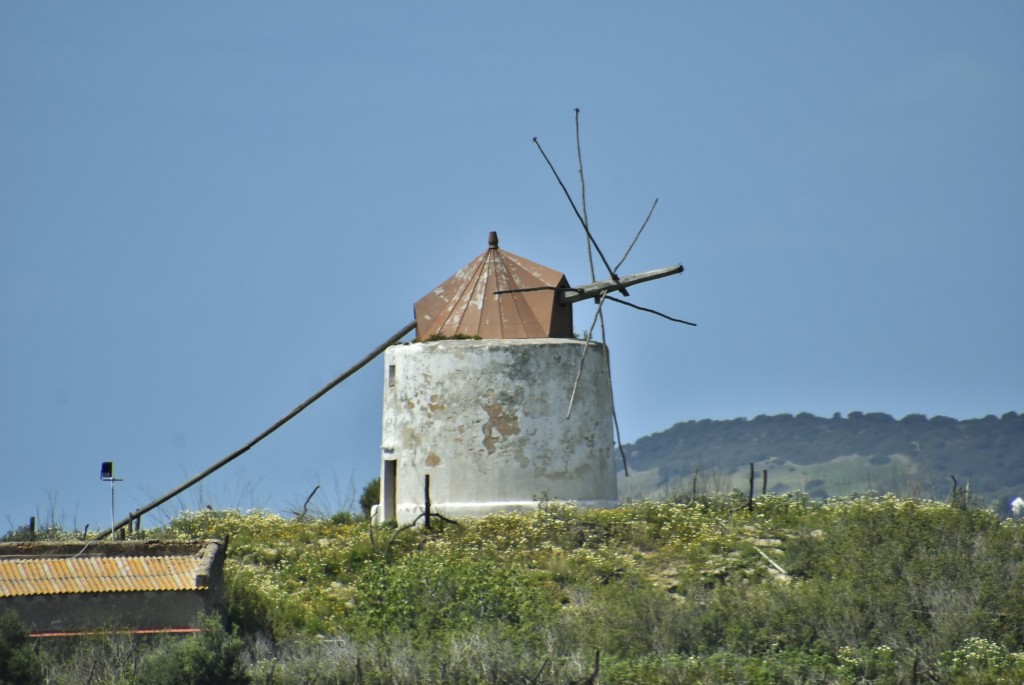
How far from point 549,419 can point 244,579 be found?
733 centimetres

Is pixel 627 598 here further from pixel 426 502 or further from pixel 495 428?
pixel 495 428

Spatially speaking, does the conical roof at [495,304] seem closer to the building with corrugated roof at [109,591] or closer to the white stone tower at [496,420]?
the white stone tower at [496,420]

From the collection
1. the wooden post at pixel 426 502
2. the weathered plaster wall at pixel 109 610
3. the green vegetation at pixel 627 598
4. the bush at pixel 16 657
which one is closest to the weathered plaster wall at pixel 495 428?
the wooden post at pixel 426 502

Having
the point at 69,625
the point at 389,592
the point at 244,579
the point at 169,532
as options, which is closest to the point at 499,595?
the point at 389,592

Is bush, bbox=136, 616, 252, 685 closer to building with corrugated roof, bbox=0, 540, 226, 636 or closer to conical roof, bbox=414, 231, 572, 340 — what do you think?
building with corrugated roof, bbox=0, 540, 226, 636

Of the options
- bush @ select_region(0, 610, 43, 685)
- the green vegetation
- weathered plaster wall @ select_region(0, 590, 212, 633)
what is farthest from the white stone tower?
bush @ select_region(0, 610, 43, 685)

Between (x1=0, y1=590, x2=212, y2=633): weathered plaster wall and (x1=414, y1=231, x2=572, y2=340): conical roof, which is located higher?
(x1=414, y1=231, x2=572, y2=340): conical roof

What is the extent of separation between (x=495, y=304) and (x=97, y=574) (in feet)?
39.0

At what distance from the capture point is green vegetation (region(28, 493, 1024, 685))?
23.0 metres

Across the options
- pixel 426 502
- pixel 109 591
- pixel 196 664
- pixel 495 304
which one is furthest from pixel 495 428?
pixel 196 664

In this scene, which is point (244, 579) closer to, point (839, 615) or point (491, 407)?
point (491, 407)

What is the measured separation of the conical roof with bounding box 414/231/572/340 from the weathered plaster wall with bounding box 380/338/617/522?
816 mm

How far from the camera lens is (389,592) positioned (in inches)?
1059

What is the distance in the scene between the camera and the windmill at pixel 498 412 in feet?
108
